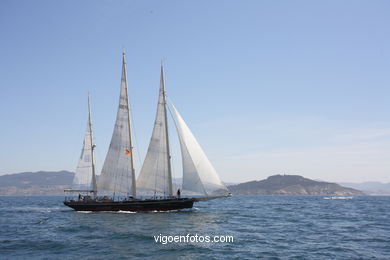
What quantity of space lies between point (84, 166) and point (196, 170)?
19.7 metres

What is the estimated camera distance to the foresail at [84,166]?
5403 cm

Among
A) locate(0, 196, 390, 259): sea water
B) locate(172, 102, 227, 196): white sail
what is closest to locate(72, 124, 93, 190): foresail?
locate(0, 196, 390, 259): sea water

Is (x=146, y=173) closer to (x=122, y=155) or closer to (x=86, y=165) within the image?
(x=122, y=155)

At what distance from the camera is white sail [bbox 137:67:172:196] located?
47.9 m

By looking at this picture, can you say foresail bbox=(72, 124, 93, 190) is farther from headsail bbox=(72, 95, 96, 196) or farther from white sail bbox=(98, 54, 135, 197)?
white sail bbox=(98, 54, 135, 197)

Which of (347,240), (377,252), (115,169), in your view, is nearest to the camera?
(377,252)

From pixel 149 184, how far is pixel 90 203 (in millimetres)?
10793

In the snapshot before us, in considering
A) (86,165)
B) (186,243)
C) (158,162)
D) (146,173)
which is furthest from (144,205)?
(186,243)

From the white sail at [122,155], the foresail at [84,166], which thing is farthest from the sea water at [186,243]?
the foresail at [84,166]

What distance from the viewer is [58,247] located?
26594 millimetres

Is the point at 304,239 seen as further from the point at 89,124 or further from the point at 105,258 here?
the point at 89,124

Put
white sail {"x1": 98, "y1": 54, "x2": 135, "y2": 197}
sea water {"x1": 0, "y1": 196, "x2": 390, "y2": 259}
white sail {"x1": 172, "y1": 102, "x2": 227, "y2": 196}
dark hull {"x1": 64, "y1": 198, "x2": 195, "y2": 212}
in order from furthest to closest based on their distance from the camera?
white sail {"x1": 98, "y1": 54, "x2": 135, "y2": 197}, dark hull {"x1": 64, "y1": 198, "x2": 195, "y2": 212}, white sail {"x1": 172, "y1": 102, "x2": 227, "y2": 196}, sea water {"x1": 0, "y1": 196, "x2": 390, "y2": 259}

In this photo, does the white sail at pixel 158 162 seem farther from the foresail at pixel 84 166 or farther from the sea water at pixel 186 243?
the foresail at pixel 84 166

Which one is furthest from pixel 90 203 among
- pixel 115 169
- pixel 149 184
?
pixel 149 184
